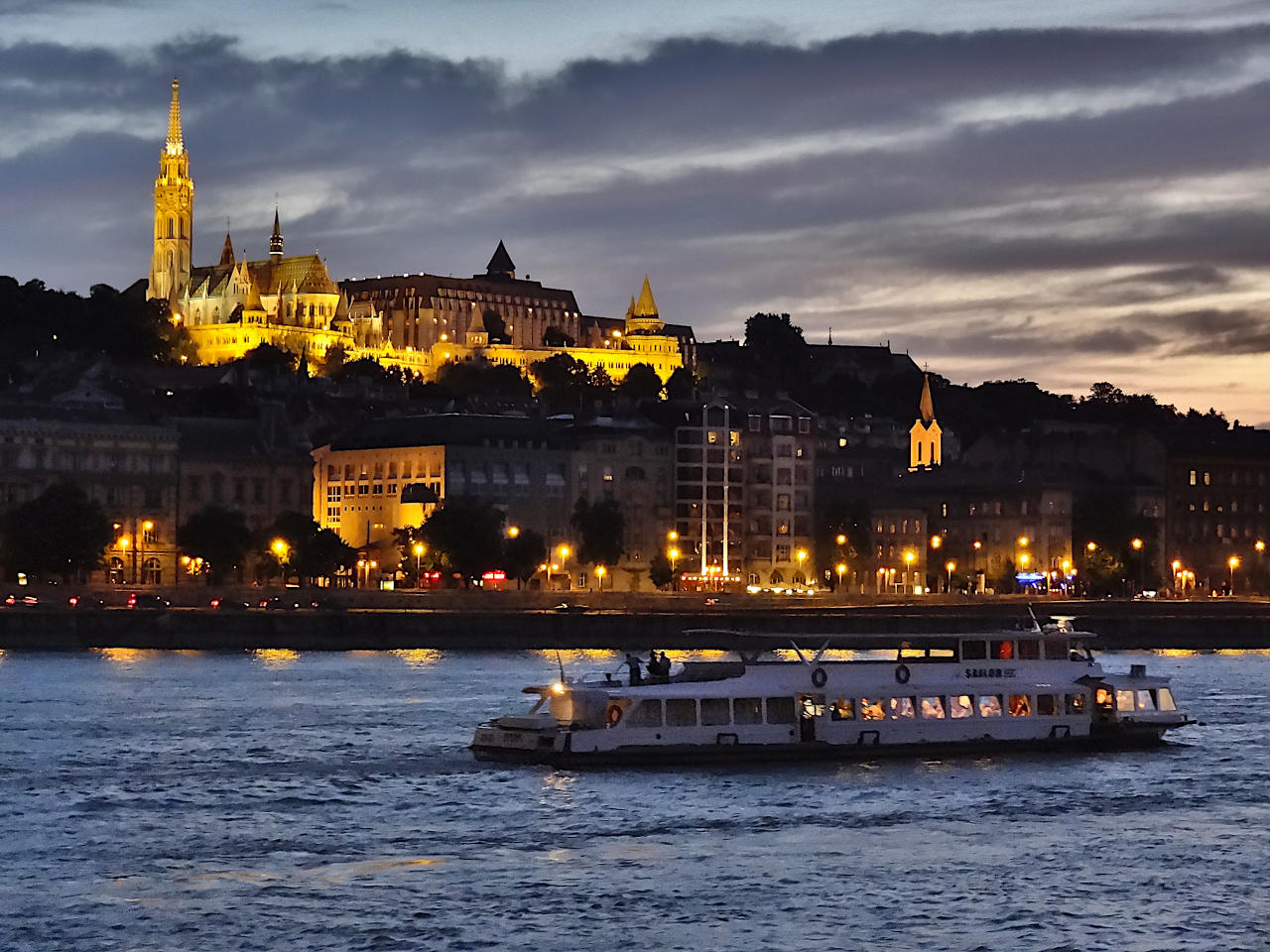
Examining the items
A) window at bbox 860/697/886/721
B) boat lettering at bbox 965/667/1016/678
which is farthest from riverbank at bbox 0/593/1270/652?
window at bbox 860/697/886/721

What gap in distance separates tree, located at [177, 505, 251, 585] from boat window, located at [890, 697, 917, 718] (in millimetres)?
77680

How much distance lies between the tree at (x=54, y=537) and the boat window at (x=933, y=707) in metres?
70.3

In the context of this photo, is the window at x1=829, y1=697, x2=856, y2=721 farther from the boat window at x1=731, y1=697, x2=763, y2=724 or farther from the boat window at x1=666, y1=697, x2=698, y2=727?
the boat window at x1=666, y1=697, x2=698, y2=727

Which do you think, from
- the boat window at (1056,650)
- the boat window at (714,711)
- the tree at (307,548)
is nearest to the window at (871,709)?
the boat window at (714,711)

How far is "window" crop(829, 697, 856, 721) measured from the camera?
173 feet

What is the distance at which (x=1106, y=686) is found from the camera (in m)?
56.7

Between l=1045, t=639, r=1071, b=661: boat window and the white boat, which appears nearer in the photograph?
the white boat

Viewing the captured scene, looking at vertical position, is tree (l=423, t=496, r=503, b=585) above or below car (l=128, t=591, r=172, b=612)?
above

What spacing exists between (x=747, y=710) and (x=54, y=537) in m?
70.6

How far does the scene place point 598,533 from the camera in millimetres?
144125

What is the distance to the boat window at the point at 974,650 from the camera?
54.7 metres

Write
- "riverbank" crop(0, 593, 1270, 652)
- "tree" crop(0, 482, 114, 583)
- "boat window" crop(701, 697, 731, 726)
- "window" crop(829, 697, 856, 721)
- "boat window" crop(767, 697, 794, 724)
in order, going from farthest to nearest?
1. "tree" crop(0, 482, 114, 583)
2. "riverbank" crop(0, 593, 1270, 652)
3. "window" crop(829, 697, 856, 721)
4. "boat window" crop(767, 697, 794, 724)
5. "boat window" crop(701, 697, 731, 726)

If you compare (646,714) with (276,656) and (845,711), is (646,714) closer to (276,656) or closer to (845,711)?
(845,711)

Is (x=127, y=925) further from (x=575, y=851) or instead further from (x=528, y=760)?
(x=528, y=760)
